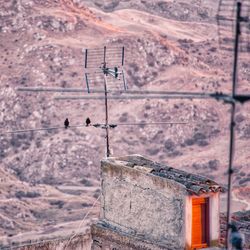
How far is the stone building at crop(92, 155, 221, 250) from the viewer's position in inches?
934

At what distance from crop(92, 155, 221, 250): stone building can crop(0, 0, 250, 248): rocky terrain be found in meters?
49.6

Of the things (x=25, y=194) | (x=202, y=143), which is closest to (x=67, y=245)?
(x=25, y=194)

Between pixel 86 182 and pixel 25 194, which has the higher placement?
pixel 86 182

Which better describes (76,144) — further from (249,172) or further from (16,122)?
(249,172)

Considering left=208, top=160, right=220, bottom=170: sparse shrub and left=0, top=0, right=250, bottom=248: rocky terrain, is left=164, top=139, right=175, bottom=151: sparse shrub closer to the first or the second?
A: left=0, top=0, right=250, bottom=248: rocky terrain

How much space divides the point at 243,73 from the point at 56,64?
577 inches

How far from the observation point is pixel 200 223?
2398 cm

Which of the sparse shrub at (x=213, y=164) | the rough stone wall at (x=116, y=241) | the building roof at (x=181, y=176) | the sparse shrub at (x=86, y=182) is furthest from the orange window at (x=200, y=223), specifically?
the sparse shrub at (x=86, y=182)

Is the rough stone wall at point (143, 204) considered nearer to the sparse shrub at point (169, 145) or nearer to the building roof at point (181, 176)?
the building roof at point (181, 176)

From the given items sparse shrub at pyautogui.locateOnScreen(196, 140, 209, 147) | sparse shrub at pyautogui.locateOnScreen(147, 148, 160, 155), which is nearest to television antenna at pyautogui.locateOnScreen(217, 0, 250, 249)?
sparse shrub at pyautogui.locateOnScreen(147, 148, 160, 155)

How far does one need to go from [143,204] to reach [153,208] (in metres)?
0.38

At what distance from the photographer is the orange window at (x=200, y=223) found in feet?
78.1

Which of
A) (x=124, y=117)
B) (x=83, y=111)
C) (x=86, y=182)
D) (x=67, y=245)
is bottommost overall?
(x=86, y=182)

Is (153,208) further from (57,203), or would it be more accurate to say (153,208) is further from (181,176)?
(57,203)
